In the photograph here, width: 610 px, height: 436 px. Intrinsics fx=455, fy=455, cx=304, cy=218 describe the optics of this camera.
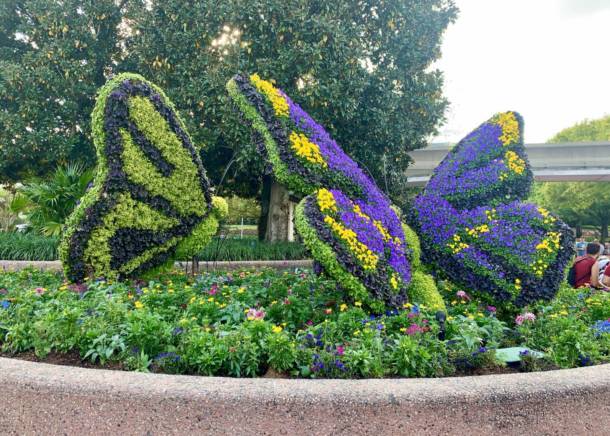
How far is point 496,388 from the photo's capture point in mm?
2527

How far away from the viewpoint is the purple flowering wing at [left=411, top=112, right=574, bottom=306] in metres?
4.55

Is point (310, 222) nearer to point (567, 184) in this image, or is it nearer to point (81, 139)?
point (81, 139)

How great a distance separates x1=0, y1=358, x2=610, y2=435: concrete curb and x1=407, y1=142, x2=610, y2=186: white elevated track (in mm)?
22199

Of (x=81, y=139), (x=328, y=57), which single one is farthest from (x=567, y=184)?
(x=81, y=139)

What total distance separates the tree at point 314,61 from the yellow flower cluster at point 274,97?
4.90m

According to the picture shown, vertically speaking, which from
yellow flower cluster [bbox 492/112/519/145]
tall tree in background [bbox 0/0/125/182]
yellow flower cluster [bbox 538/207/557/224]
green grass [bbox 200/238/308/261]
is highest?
→ tall tree in background [bbox 0/0/125/182]

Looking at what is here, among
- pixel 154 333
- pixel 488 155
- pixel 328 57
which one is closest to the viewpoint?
pixel 154 333

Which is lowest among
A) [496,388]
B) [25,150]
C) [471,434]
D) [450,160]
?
[471,434]

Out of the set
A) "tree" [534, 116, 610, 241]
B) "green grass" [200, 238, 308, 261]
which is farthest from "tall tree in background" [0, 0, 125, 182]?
"tree" [534, 116, 610, 241]

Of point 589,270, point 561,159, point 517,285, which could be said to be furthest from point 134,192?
point 561,159

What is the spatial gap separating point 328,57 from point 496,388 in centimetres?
911

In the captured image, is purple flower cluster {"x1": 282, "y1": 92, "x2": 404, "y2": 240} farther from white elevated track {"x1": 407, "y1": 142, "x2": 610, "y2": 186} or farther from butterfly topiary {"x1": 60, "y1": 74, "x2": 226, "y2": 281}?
white elevated track {"x1": 407, "y1": 142, "x2": 610, "y2": 186}

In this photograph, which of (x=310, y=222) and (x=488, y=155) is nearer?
(x=310, y=222)

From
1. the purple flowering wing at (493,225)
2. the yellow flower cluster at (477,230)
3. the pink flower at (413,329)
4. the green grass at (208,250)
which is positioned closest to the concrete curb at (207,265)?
the green grass at (208,250)
